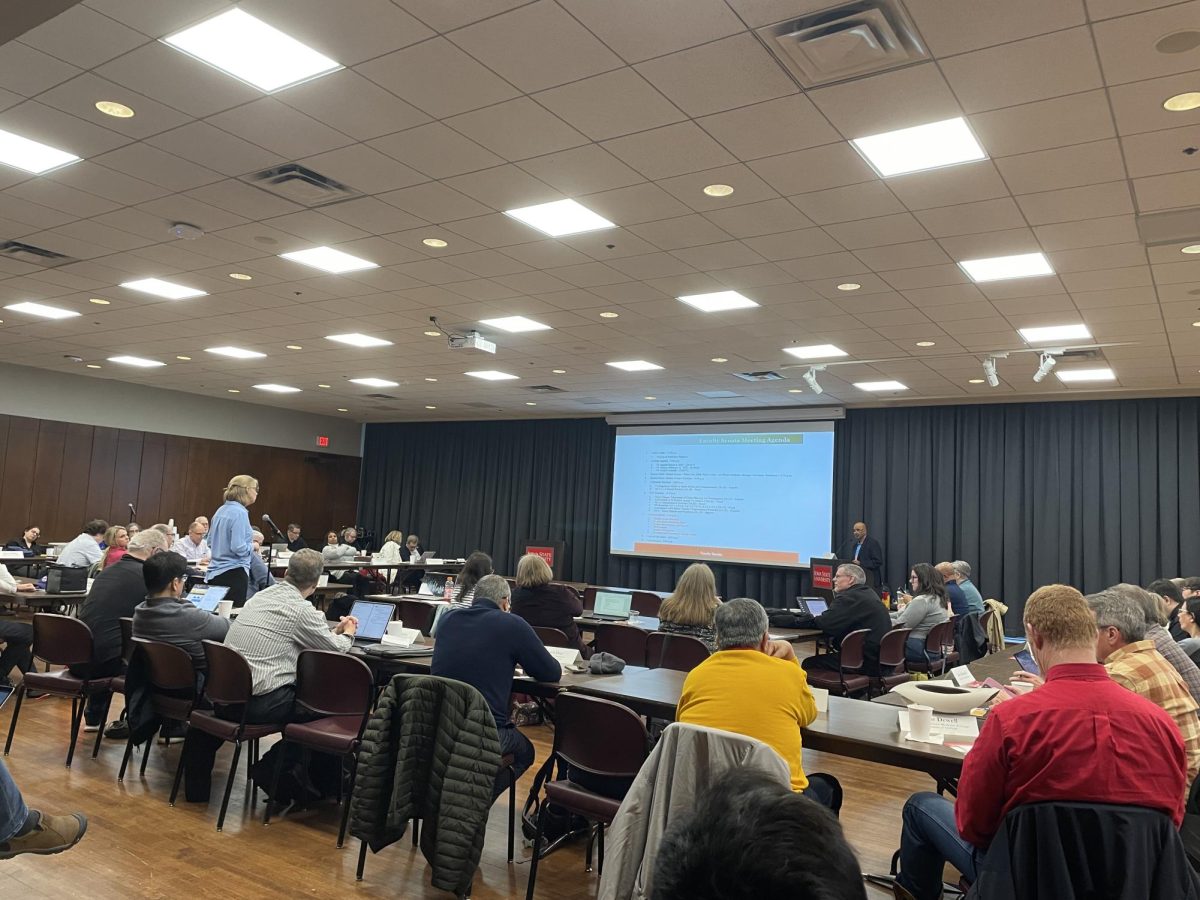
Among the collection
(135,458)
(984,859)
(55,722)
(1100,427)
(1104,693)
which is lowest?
(55,722)

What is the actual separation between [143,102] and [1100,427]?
36.5 feet

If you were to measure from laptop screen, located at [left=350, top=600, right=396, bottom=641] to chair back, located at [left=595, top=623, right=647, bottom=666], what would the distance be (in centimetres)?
160

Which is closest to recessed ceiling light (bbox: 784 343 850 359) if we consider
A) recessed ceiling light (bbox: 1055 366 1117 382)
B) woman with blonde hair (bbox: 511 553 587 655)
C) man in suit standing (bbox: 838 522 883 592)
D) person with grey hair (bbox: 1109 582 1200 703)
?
recessed ceiling light (bbox: 1055 366 1117 382)

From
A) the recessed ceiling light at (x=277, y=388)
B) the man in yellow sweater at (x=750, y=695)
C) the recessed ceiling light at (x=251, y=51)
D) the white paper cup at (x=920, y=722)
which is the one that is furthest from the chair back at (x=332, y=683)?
the recessed ceiling light at (x=277, y=388)

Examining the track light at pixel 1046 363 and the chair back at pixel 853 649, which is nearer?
the chair back at pixel 853 649

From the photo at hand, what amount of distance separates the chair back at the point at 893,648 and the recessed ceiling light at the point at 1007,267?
272 cm

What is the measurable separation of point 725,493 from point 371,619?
9.33 metres

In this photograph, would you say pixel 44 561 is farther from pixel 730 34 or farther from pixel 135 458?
pixel 730 34

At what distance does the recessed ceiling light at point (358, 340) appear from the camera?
31.7 feet

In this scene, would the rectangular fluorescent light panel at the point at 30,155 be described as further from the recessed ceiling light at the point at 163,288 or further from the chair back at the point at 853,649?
the chair back at the point at 853,649

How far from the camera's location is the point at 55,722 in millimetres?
5828

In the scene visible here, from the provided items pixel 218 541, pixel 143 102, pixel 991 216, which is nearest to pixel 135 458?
pixel 218 541

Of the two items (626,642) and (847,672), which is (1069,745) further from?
(847,672)

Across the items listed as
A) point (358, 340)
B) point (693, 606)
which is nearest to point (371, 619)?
A: point (693, 606)
